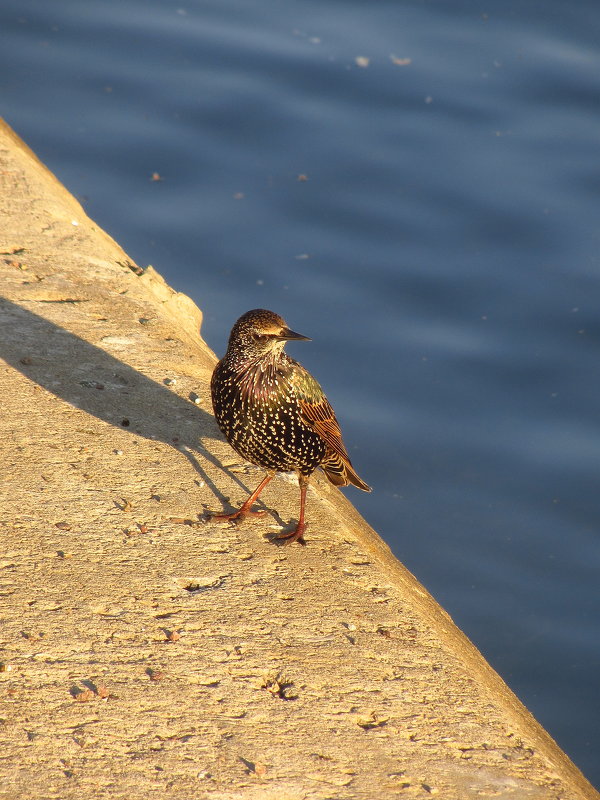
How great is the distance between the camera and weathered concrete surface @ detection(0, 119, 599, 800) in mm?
2975

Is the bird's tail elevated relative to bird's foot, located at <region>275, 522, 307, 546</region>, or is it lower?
elevated

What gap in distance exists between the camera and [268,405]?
4.18m

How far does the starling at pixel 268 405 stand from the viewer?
4160 millimetres

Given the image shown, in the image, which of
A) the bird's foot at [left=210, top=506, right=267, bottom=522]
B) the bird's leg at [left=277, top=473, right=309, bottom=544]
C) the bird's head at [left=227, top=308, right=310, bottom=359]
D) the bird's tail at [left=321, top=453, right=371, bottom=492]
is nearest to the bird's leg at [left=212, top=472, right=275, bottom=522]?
the bird's foot at [left=210, top=506, right=267, bottom=522]

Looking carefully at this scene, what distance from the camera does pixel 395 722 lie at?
127 inches

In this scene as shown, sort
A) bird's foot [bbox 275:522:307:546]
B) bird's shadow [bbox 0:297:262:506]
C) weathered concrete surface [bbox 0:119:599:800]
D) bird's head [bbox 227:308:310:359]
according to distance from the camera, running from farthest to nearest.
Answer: bird's shadow [bbox 0:297:262:506] < bird's head [bbox 227:308:310:359] < bird's foot [bbox 275:522:307:546] < weathered concrete surface [bbox 0:119:599:800]

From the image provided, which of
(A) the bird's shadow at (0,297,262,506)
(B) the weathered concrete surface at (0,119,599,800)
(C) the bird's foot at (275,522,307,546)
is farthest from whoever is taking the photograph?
(A) the bird's shadow at (0,297,262,506)

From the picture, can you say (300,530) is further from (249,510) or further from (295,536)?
(249,510)

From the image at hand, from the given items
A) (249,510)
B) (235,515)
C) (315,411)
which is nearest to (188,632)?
(235,515)

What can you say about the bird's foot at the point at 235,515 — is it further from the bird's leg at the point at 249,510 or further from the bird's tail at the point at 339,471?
the bird's tail at the point at 339,471

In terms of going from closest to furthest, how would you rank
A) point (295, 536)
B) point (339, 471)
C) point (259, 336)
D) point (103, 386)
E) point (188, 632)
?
point (188, 632) → point (295, 536) → point (259, 336) → point (339, 471) → point (103, 386)

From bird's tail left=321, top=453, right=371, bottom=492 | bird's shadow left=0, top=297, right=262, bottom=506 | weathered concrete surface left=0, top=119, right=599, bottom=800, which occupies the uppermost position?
bird's shadow left=0, top=297, right=262, bottom=506

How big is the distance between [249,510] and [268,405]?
15.9 inches

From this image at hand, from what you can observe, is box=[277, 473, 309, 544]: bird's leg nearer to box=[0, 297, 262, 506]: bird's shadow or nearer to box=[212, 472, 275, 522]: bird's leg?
box=[212, 472, 275, 522]: bird's leg
